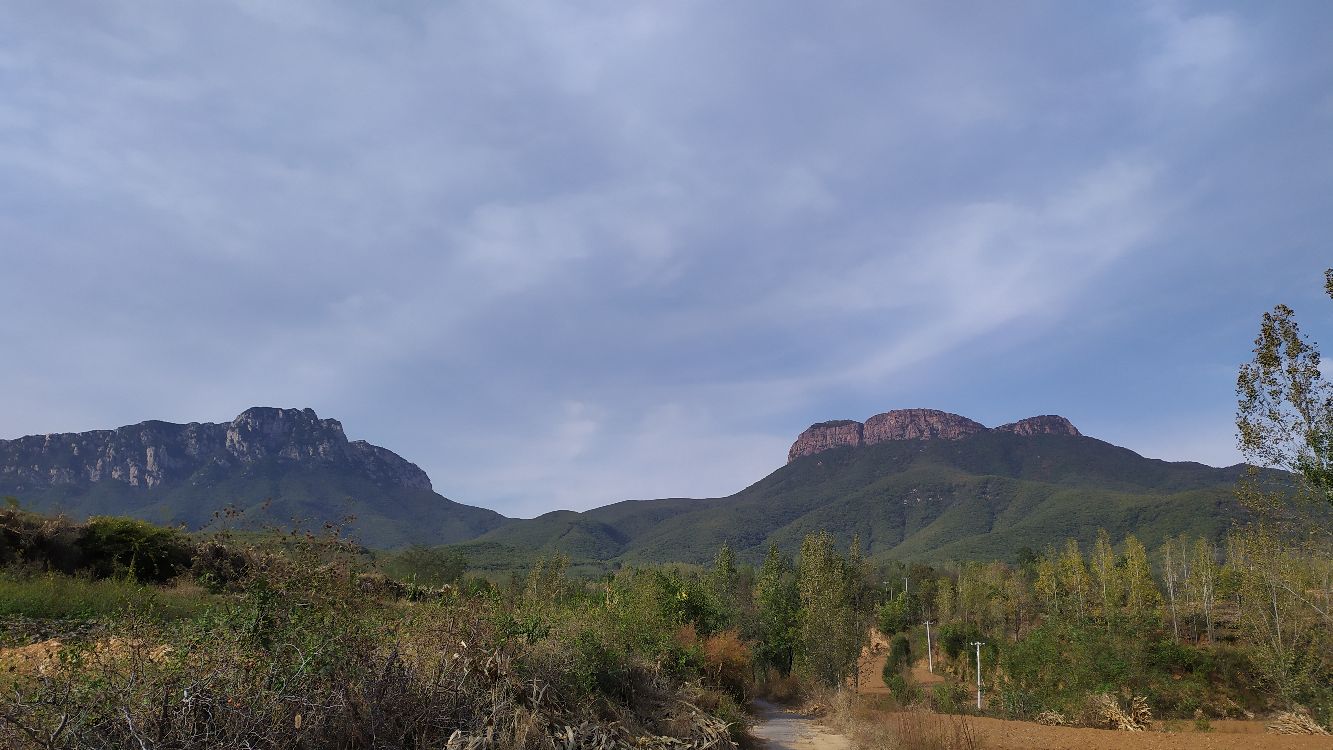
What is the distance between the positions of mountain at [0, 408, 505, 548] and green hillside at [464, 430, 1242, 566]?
23.5m

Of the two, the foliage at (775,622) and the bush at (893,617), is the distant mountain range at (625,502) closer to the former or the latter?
the bush at (893,617)

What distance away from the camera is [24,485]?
145 meters

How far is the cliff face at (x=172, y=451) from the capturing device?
15462 cm

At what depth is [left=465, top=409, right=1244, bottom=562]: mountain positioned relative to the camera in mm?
104312

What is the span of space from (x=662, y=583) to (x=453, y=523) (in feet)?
504

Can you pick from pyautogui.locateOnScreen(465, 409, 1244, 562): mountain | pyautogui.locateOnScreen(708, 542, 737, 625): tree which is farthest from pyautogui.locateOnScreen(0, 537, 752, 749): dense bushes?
pyautogui.locateOnScreen(465, 409, 1244, 562): mountain

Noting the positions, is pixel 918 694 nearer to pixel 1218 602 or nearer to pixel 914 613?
pixel 1218 602

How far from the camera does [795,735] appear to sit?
17047 millimetres

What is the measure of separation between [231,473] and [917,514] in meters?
159

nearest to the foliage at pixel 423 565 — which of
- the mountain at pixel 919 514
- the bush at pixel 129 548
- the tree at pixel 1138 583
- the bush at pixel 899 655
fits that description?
the bush at pixel 129 548

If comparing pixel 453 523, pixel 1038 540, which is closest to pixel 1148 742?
pixel 1038 540

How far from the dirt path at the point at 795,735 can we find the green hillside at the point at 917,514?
7968cm

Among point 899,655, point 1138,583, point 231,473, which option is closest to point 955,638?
point 899,655

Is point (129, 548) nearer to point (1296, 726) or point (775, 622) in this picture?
point (1296, 726)
